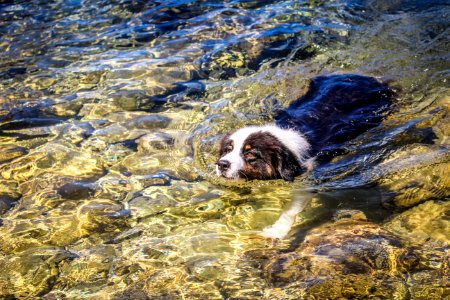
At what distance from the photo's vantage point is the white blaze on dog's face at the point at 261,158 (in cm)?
422

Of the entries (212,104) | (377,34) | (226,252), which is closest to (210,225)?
(226,252)

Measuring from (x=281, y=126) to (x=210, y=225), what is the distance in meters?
1.56

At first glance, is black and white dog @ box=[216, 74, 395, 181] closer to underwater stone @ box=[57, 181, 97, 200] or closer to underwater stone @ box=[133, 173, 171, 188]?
underwater stone @ box=[133, 173, 171, 188]

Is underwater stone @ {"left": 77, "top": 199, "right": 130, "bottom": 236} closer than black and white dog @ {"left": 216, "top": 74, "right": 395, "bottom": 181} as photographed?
Yes

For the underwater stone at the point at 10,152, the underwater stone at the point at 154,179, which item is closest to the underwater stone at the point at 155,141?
the underwater stone at the point at 154,179

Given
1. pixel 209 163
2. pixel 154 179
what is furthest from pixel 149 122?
pixel 154 179

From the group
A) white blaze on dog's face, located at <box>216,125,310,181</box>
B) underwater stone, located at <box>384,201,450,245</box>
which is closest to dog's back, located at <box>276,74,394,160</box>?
white blaze on dog's face, located at <box>216,125,310,181</box>

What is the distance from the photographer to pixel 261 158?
427 cm

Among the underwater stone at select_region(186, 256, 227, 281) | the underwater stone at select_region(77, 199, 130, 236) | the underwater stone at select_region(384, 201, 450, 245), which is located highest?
the underwater stone at select_region(77, 199, 130, 236)

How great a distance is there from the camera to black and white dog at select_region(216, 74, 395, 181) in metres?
4.26

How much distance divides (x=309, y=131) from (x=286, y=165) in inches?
30.3

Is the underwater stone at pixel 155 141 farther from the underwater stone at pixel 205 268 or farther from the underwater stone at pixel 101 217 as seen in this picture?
the underwater stone at pixel 205 268

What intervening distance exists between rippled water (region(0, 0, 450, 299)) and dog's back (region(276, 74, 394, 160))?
151 mm

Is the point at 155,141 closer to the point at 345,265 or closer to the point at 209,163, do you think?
the point at 209,163
